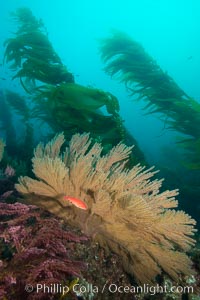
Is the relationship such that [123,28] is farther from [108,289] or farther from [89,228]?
[108,289]

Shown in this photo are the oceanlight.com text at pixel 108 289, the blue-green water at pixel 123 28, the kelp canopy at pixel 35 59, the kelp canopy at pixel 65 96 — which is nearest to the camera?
the oceanlight.com text at pixel 108 289

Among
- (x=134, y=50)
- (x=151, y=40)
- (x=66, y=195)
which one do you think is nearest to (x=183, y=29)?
(x=151, y=40)

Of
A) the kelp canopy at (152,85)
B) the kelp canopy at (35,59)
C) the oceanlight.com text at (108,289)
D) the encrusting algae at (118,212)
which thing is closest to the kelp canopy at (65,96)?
the kelp canopy at (35,59)

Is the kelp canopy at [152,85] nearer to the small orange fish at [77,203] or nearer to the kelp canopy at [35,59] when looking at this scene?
the kelp canopy at [35,59]

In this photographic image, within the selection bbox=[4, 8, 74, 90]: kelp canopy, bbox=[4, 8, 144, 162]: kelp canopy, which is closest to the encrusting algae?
bbox=[4, 8, 144, 162]: kelp canopy

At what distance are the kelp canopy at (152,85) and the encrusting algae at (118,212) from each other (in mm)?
3438

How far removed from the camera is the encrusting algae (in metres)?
2.30

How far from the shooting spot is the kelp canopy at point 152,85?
618cm

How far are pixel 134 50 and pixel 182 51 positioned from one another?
84.9 metres

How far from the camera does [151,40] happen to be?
10019 cm

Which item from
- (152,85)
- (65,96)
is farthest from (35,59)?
(152,85)

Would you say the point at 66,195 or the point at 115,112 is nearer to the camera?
the point at 66,195

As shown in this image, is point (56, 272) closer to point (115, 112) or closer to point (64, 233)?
point (64, 233)

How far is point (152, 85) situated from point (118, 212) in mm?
5189
